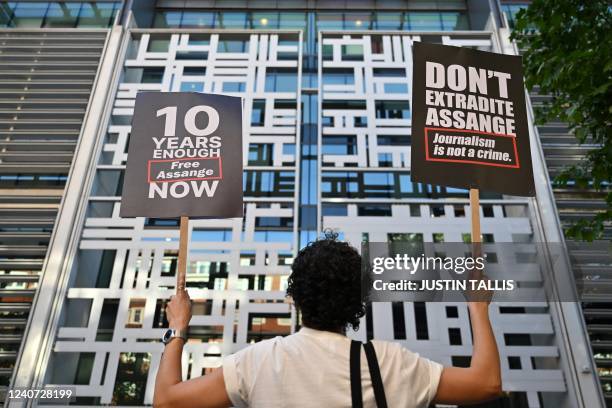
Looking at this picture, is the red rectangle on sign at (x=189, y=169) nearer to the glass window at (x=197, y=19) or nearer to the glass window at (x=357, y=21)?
the glass window at (x=197, y=19)

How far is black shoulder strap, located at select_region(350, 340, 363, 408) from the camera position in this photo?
1.78 metres

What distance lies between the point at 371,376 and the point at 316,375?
20 centimetres

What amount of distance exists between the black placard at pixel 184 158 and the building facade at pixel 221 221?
5024 mm

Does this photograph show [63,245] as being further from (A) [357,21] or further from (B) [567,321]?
(A) [357,21]

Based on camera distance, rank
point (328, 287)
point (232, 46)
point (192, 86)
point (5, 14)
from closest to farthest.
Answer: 1. point (328, 287)
2. point (192, 86)
3. point (232, 46)
4. point (5, 14)

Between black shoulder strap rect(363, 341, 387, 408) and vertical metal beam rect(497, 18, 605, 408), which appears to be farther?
vertical metal beam rect(497, 18, 605, 408)

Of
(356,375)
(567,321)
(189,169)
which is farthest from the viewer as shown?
(567,321)

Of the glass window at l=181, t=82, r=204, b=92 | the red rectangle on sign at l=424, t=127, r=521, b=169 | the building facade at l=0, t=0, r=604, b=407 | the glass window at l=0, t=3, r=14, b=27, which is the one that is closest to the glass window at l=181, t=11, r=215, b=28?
the building facade at l=0, t=0, r=604, b=407

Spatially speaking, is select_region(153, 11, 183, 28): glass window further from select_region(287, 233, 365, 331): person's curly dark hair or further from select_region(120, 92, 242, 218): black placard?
select_region(287, 233, 365, 331): person's curly dark hair

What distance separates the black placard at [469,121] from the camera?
324 cm

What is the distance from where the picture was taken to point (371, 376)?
1.84 m

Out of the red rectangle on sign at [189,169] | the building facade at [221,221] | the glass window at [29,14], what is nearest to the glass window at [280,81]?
the building facade at [221,221]

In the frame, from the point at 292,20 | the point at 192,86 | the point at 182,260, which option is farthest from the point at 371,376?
the point at 292,20

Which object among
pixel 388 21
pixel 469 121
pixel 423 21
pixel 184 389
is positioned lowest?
pixel 184 389
